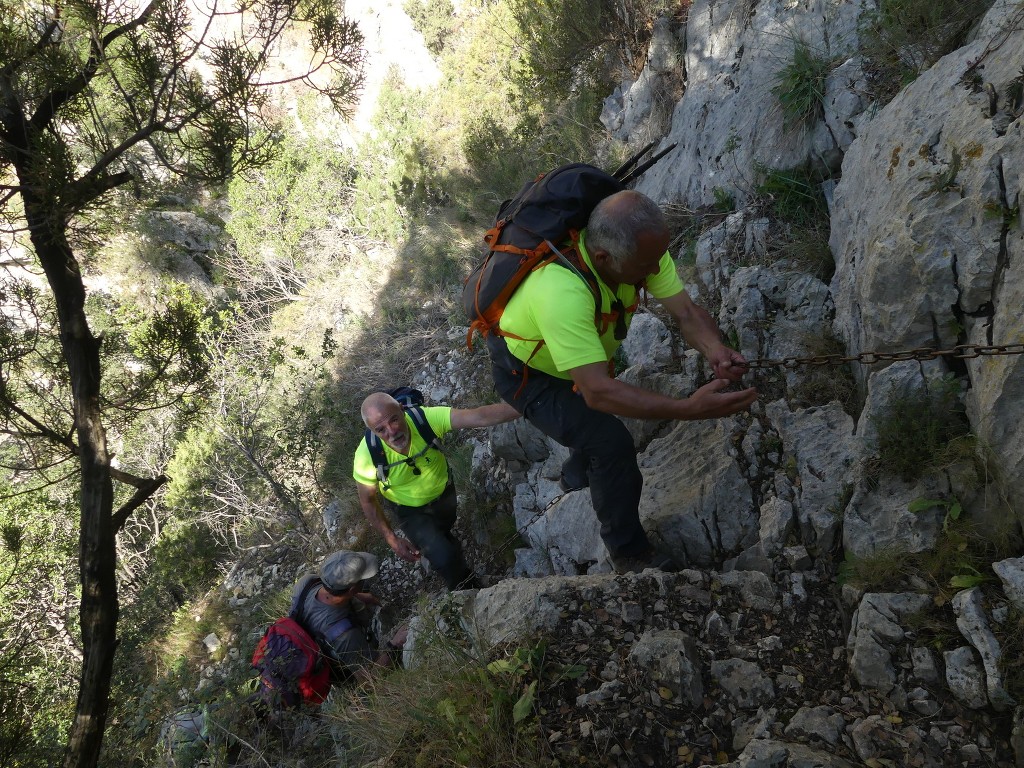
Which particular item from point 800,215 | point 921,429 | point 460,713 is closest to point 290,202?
point 800,215

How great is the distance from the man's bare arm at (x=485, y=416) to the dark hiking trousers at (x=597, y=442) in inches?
18.6

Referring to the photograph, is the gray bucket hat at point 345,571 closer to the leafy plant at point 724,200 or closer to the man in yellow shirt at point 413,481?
the man in yellow shirt at point 413,481

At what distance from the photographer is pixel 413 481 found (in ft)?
15.4

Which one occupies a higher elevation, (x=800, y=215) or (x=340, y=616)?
(x=800, y=215)

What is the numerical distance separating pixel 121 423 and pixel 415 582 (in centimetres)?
303

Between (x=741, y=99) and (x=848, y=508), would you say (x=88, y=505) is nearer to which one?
(x=848, y=508)

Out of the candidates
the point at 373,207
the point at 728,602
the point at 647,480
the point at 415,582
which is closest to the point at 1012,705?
the point at 728,602

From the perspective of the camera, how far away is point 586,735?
7.78 ft

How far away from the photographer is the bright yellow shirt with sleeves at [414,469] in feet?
15.1

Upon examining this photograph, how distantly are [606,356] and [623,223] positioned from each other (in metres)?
0.61

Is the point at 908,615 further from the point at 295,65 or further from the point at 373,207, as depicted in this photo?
the point at 295,65

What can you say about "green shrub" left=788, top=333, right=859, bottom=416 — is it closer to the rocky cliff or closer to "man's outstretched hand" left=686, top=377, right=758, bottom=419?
the rocky cliff

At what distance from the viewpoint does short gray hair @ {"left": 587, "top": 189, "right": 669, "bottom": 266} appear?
266 centimetres

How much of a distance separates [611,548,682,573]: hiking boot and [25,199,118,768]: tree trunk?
2.97 metres
